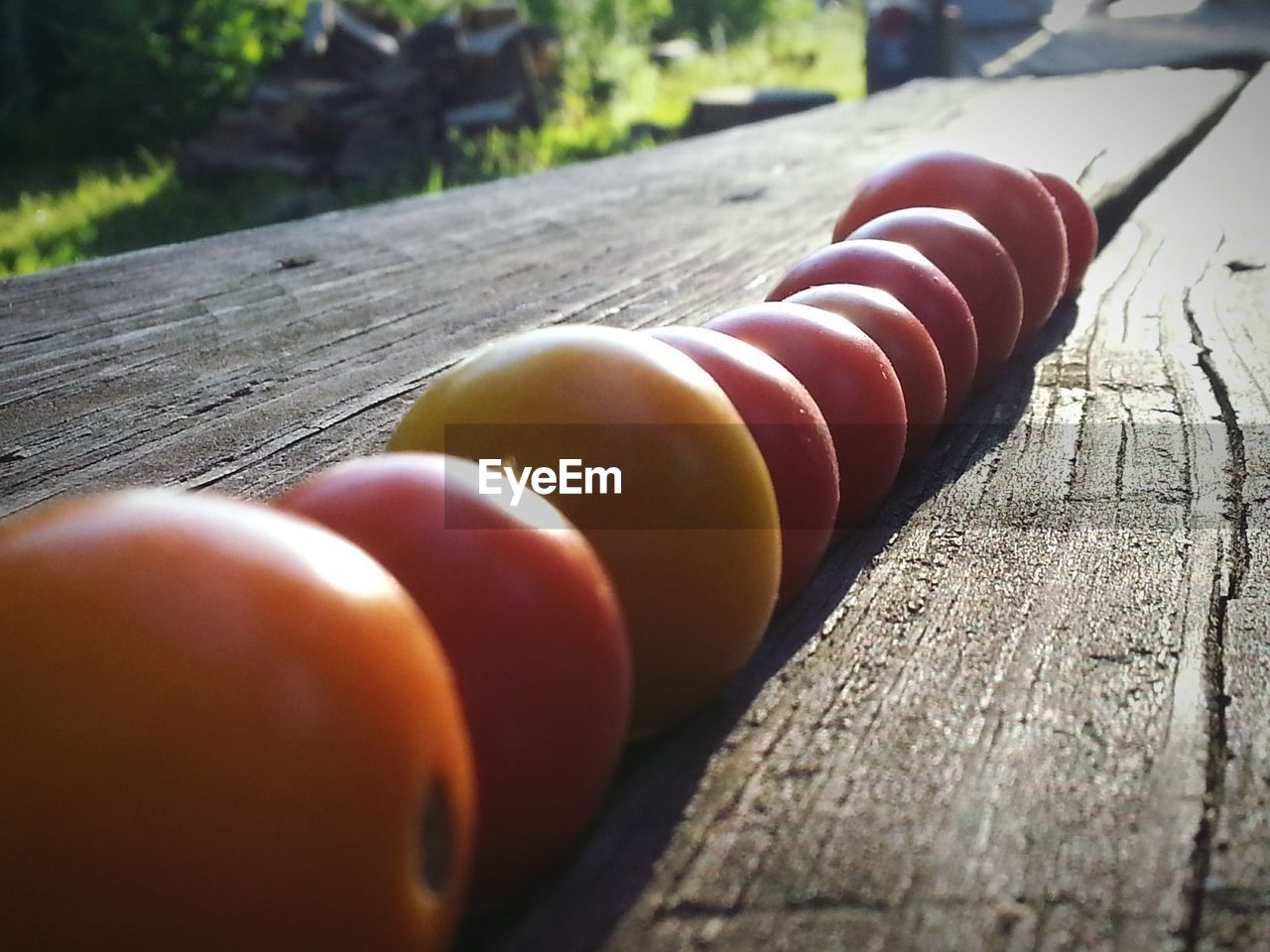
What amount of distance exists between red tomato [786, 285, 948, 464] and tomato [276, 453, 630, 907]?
2.48 feet

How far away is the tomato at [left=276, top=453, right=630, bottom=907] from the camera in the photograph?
0.88m

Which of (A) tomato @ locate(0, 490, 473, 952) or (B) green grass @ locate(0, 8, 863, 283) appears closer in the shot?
(A) tomato @ locate(0, 490, 473, 952)

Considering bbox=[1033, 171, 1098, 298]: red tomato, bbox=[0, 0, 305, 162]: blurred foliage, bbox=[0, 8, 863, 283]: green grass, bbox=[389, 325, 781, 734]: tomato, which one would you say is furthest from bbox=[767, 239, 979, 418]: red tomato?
bbox=[0, 0, 305, 162]: blurred foliage

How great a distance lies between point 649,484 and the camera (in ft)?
3.58

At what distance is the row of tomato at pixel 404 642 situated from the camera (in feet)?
2.24

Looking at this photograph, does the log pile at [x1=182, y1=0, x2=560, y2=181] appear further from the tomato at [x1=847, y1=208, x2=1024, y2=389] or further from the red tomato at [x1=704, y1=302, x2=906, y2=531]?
the red tomato at [x1=704, y1=302, x2=906, y2=531]

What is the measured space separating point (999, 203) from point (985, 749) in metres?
1.33

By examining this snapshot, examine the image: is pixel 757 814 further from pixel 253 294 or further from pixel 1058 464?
pixel 253 294

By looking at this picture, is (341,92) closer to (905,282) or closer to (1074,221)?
(1074,221)

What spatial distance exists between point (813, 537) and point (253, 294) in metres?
1.59

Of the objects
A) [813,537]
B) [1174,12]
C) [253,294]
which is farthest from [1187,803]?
[1174,12]

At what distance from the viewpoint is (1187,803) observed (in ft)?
3.19

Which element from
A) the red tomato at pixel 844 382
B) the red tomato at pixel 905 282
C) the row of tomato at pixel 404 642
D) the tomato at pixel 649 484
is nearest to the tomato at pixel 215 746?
the row of tomato at pixel 404 642

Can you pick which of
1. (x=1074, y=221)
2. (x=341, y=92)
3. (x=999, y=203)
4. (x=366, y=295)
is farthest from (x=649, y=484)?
(x=341, y=92)
